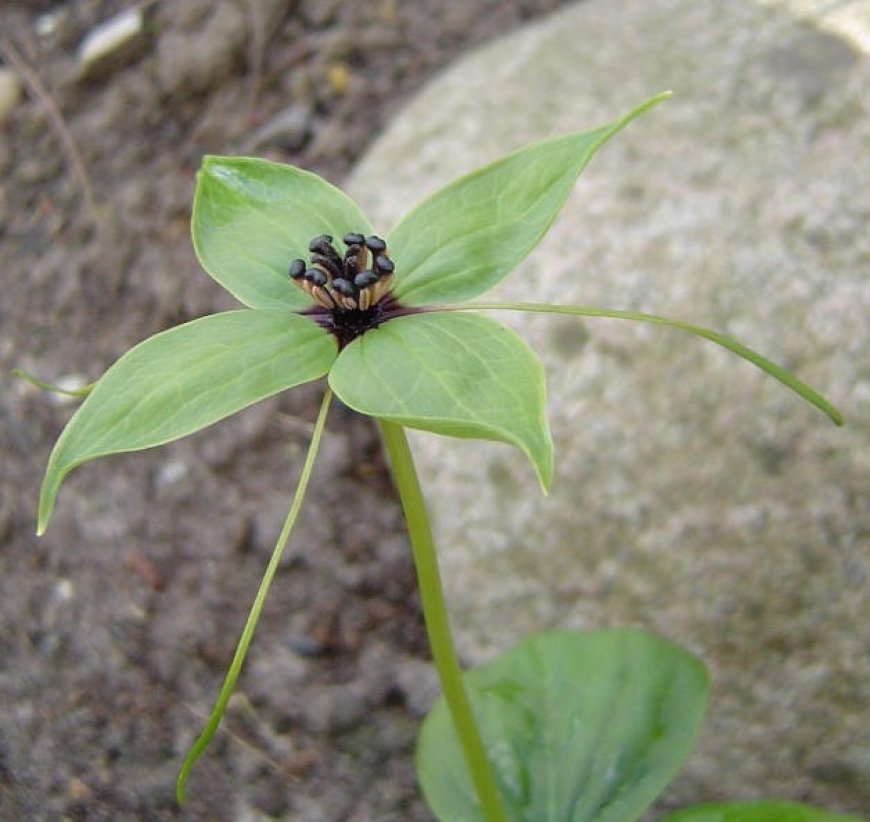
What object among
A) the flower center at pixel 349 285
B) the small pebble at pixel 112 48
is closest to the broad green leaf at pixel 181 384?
the flower center at pixel 349 285

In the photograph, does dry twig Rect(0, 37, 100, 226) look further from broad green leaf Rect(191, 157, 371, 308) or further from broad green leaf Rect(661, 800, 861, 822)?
broad green leaf Rect(661, 800, 861, 822)

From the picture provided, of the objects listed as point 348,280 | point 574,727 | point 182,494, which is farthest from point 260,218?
point 182,494

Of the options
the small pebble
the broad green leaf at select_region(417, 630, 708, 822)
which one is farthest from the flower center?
the small pebble

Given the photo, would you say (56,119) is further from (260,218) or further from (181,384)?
(181,384)

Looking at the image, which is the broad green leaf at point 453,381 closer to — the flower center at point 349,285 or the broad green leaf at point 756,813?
the flower center at point 349,285

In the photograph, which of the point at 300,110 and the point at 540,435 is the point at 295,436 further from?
the point at 540,435

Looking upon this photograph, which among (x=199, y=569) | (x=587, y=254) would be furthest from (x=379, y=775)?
(x=587, y=254)
